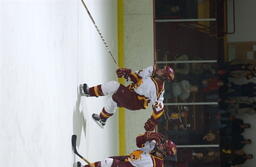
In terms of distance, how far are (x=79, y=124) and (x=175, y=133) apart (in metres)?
4.83

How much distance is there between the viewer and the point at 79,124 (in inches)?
127

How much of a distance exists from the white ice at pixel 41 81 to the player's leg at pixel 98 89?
0.06 metres

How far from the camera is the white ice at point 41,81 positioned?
5.26 feet

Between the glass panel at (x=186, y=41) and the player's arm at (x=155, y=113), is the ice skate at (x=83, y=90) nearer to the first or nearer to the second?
the player's arm at (x=155, y=113)

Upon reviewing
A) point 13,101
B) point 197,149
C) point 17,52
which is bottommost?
point 197,149

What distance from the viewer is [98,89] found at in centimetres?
351

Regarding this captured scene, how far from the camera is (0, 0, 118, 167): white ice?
1603mm

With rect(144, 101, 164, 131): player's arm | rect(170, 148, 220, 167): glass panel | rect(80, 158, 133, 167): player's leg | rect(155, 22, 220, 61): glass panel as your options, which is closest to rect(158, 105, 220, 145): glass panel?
rect(170, 148, 220, 167): glass panel

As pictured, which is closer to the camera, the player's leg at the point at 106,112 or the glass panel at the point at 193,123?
the player's leg at the point at 106,112

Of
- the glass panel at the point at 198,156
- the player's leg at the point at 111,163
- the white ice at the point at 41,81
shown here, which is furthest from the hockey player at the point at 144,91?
the glass panel at the point at 198,156

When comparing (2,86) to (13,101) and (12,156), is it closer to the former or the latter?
(13,101)

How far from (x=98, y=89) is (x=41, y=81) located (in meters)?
1.47

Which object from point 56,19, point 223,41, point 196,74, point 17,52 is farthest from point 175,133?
point 17,52

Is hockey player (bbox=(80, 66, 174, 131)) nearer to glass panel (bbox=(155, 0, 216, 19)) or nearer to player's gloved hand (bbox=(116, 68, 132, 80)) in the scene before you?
player's gloved hand (bbox=(116, 68, 132, 80))
